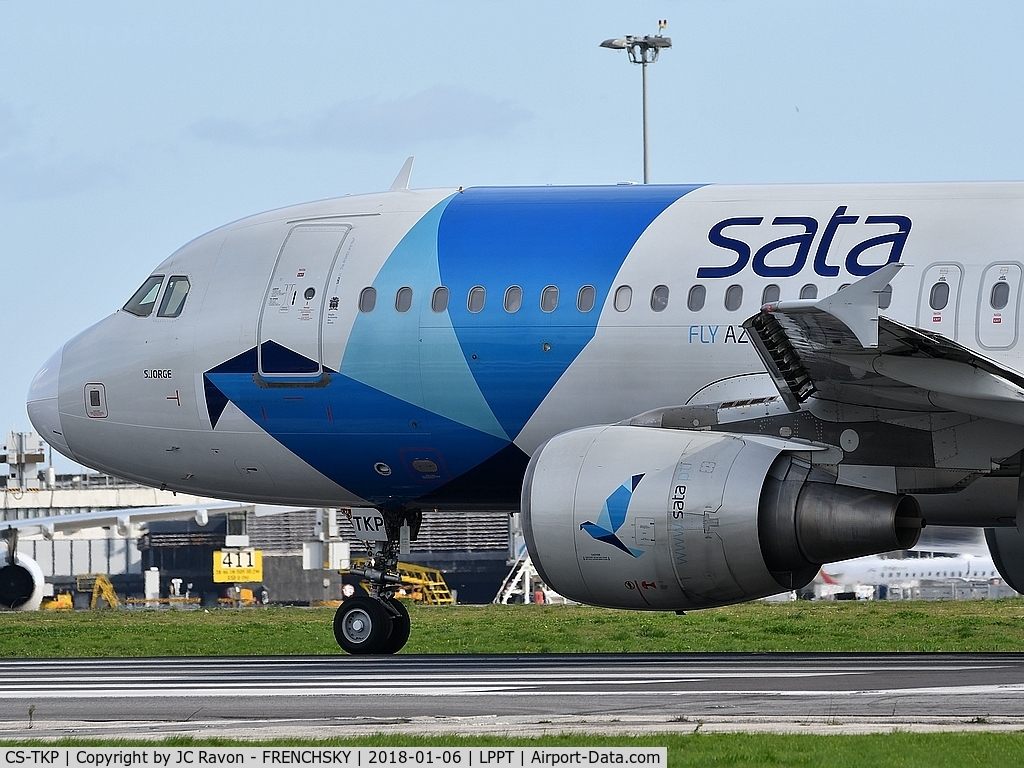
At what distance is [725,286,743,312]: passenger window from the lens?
17.2m

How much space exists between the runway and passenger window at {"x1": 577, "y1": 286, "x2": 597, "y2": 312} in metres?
3.85

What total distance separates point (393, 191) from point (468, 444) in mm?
3719

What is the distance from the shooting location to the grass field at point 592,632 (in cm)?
2256

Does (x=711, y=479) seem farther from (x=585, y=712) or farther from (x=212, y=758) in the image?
(x=212, y=758)

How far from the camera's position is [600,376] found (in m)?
17.7

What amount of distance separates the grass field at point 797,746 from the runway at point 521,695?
17.0 inches

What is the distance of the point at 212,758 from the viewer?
923cm

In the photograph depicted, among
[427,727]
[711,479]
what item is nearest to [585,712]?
[427,727]

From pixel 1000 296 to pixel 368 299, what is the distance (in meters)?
7.09

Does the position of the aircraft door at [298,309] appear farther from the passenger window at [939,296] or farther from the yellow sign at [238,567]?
the yellow sign at [238,567]

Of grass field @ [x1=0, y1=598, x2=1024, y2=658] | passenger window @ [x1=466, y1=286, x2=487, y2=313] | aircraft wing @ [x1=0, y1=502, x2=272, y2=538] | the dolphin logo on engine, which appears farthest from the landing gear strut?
aircraft wing @ [x1=0, y1=502, x2=272, y2=538]

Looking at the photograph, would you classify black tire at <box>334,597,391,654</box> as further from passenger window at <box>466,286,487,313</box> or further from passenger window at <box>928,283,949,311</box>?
passenger window at <box>928,283,949,311</box>

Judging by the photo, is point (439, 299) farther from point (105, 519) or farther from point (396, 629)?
point (105, 519)

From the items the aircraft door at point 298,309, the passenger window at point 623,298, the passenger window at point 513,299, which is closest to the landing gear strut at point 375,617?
the aircraft door at point 298,309
